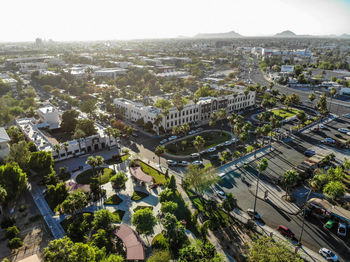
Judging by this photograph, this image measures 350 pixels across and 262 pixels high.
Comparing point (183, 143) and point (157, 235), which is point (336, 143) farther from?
point (157, 235)

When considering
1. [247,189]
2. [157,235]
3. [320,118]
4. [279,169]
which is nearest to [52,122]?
[157,235]

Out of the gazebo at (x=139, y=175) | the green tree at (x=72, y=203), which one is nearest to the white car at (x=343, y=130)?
the gazebo at (x=139, y=175)

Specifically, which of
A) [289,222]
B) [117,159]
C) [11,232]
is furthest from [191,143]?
[11,232]

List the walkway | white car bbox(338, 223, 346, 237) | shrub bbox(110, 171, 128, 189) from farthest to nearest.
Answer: shrub bbox(110, 171, 128, 189)
the walkway
white car bbox(338, 223, 346, 237)

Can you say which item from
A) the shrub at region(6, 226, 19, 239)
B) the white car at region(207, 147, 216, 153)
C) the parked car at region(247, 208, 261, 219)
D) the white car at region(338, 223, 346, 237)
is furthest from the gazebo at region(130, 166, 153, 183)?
the white car at region(338, 223, 346, 237)

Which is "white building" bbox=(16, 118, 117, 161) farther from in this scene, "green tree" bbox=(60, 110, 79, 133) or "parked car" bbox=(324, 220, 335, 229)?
"parked car" bbox=(324, 220, 335, 229)

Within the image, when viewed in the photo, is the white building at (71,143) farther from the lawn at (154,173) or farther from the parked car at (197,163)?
the parked car at (197,163)
